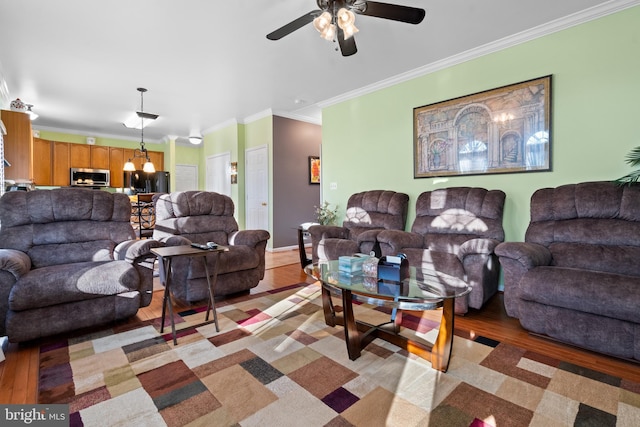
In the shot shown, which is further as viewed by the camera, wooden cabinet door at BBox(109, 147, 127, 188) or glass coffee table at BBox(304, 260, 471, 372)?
wooden cabinet door at BBox(109, 147, 127, 188)

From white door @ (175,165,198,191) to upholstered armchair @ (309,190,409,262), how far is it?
19.5 ft

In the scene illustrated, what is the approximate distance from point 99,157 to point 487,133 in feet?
27.4

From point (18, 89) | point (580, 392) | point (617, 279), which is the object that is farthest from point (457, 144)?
point (18, 89)

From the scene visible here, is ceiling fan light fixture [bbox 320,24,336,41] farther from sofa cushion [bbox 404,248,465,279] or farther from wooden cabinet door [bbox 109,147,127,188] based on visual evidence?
wooden cabinet door [bbox 109,147,127,188]

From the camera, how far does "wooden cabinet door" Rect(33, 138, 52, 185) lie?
267 inches

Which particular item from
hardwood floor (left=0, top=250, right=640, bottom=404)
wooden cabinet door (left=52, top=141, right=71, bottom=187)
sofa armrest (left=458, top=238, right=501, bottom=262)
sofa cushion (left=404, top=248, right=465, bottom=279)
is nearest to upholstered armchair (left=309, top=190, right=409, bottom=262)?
sofa cushion (left=404, top=248, right=465, bottom=279)

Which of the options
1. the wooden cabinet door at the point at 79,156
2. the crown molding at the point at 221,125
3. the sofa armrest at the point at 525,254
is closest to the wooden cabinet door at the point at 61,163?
the wooden cabinet door at the point at 79,156

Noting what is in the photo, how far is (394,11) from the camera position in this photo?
206 cm

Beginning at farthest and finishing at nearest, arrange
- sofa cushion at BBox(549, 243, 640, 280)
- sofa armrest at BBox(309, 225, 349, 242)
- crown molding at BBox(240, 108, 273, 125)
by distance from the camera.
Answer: crown molding at BBox(240, 108, 273, 125)
sofa armrest at BBox(309, 225, 349, 242)
sofa cushion at BBox(549, 243, 640, 280)

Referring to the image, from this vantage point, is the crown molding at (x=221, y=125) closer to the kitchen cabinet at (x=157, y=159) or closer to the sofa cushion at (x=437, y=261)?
the kitchen cabinet at (x=157, y=159)

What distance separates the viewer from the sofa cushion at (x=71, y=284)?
207cm

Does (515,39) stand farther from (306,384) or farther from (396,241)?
(306,384)

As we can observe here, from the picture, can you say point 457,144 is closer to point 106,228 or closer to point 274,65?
point 274,65

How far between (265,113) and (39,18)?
347 centimetres
